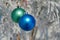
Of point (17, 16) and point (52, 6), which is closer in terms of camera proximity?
point (17, 16)

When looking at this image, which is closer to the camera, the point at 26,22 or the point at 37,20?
the point at 26,22

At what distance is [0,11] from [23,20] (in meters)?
0.32

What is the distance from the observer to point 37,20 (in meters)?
1.23

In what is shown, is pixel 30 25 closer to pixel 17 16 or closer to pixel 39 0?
pixel 17 16

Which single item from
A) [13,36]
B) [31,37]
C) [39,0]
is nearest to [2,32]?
[13,36]

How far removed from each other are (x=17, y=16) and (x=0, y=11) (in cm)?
25

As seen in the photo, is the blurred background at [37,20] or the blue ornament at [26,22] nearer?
the blue ornament at [26,22]

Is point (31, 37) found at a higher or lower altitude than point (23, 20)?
lower

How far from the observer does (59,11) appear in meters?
1.22

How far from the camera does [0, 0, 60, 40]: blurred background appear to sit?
1226 millimetres

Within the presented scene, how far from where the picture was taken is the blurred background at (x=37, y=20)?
123 cm

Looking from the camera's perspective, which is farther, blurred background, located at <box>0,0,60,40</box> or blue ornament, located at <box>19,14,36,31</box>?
blurred background, located at <box>0,0,60,40</box>

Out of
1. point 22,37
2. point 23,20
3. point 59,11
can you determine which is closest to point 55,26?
point 59,11

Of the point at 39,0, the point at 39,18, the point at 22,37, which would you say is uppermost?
the point at 39,0
